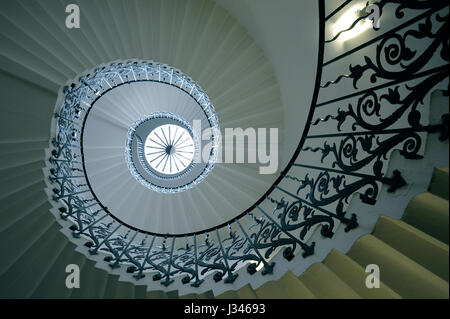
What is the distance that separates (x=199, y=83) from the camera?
7.09 metres

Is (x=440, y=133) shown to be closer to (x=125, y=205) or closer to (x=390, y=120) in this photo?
(x=390, y=120)

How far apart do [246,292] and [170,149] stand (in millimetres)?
11459

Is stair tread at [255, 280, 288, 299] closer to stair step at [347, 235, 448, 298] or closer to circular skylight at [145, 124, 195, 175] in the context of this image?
stair step at [347, 235, 448, 298]

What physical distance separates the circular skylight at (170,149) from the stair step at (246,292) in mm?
10194

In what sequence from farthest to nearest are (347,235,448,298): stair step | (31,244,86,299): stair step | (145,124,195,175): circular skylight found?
(145,124,195,175): circular skylight → (31,244,86,299): stair step → (347,235,448,298): stair step

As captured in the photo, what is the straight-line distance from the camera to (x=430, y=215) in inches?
68.0

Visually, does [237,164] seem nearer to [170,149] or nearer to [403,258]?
[403,258]

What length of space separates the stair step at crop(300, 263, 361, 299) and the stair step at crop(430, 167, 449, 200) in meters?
0.99

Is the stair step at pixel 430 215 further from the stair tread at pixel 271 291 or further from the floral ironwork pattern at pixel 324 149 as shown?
the stair tread at pixel 271 291

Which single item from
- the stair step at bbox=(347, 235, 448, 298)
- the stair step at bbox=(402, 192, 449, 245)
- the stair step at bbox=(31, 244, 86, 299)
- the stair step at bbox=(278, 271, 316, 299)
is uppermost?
the stair step at bbox=(402, 192, 449, 245)

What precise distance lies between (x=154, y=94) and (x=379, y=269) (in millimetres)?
9249

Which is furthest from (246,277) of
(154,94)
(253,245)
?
(154,94)

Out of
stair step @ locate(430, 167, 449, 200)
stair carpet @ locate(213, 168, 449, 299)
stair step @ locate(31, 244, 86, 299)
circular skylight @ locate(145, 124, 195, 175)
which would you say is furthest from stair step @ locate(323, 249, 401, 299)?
circular skylight @ locate(145, 124, 195, 175)

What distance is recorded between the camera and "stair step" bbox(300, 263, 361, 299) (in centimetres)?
196
